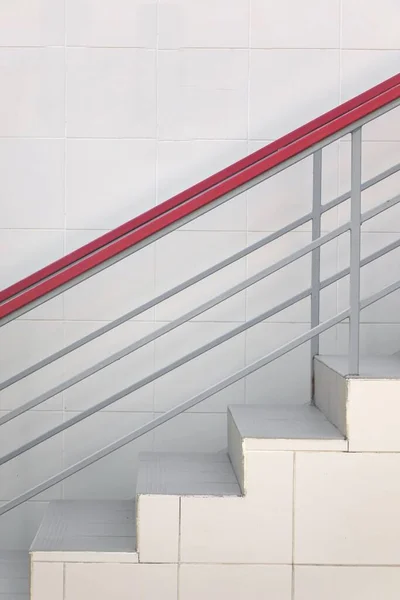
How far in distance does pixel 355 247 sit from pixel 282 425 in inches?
21.9

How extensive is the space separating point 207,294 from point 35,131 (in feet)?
2.97

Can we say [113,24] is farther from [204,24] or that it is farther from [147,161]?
[147,161]

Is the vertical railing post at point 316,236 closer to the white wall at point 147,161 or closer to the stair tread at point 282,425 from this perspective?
the stair tread at point 282,425

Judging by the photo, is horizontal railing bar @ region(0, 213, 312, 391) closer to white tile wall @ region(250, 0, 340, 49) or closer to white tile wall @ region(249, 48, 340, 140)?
white tile wall @ region(249, 48, 340, 140)

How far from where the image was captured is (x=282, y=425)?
240 cm

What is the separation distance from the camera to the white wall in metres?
3.21

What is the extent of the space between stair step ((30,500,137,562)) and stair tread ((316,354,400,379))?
75cm

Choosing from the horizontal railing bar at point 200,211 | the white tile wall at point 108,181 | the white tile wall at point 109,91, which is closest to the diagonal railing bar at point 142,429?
the horizontal railing bar at point 200,211

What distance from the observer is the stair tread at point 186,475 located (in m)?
2.23

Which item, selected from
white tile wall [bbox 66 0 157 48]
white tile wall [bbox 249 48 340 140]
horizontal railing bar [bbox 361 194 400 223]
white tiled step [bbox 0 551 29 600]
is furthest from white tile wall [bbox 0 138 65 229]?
horizontal railing bar [bbox 361 194 400 223]

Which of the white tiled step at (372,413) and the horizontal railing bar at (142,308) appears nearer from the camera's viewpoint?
the white tiled step at (372,413)

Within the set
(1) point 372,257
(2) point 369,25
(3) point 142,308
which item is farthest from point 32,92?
(1) point 372,257

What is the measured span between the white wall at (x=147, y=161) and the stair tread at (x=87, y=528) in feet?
2.01

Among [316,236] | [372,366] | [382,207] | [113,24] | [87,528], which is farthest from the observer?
[113,24]
